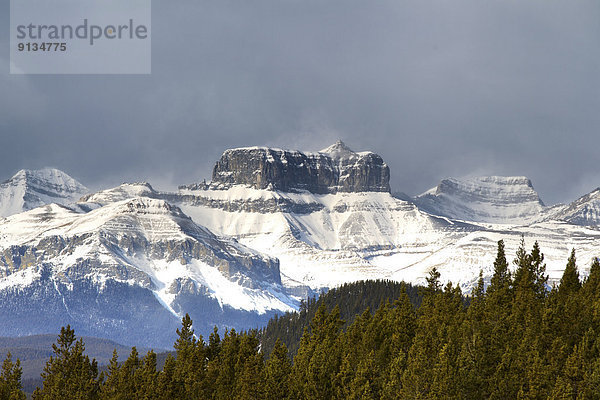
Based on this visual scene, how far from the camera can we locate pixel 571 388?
9625 centimetres

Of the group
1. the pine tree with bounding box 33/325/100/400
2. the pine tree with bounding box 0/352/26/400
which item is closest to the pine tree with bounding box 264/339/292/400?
the pine tree with bounding box 33/325/100/400

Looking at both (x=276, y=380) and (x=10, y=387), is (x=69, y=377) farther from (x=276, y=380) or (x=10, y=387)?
(x=276, y=380)

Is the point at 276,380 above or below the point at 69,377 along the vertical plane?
below

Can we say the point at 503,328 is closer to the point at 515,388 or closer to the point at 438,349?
the point at 438,349

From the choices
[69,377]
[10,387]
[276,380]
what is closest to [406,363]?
[276,380]

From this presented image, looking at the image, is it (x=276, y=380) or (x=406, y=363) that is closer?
(x=276, y=380)

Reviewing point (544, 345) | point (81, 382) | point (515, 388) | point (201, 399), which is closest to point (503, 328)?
point (544, 345)

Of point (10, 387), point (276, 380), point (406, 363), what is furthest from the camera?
point (406, 363)

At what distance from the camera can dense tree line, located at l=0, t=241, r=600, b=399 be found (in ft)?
344

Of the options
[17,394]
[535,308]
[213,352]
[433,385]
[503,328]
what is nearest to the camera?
[433,385]

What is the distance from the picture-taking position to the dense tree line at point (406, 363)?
105 metres

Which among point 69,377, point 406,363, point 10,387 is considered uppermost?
point 406,363

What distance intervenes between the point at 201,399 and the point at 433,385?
33307mm

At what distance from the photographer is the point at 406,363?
124 meters
